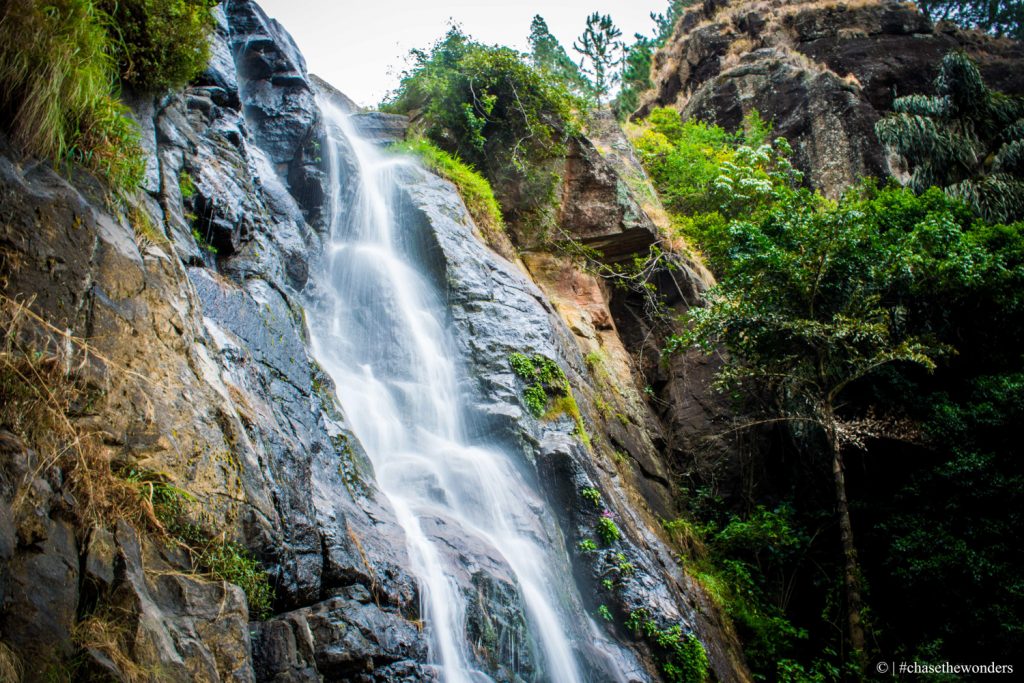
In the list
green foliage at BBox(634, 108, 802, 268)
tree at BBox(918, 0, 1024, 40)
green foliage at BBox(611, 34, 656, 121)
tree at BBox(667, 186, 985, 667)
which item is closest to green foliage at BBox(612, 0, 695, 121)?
green foliage at BBox(611, 34, 656, 121)

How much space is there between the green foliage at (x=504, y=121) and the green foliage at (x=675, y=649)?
9601 mm

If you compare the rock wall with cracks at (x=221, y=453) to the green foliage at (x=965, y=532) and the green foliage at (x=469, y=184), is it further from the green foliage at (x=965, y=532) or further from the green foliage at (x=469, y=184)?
the green foliage at (x=469, y=184)

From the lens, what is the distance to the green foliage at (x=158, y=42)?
703 cm

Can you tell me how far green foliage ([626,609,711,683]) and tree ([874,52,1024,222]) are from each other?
38.4 ft

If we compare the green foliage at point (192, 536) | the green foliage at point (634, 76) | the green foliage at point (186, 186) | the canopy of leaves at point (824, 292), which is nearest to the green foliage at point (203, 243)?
the green foliage at point (186, 186)

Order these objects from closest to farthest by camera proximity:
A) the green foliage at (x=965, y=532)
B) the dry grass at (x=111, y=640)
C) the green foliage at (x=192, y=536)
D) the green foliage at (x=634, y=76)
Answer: the dry grass at (x=111, y=640) < the green foliage at (x=192, y=536) < the green foliage at (x=965, y=532) < the green foliage at (x=634, y=76)

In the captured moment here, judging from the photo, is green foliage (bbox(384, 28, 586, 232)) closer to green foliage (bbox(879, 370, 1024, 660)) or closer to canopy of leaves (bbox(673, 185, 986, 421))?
canopy of leaves (bbox(673, 185, 986, 421))

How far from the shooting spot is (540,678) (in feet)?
21.1

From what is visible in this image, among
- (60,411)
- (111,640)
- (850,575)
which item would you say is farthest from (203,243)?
(850,575)

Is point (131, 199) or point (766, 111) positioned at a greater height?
point (766, 111)

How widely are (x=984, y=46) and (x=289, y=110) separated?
95.3 ft

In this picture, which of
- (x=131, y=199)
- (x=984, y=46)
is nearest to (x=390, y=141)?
(x=131, y=199)

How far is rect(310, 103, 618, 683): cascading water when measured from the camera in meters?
6.56

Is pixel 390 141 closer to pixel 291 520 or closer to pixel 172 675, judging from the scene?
pixel 291 520
